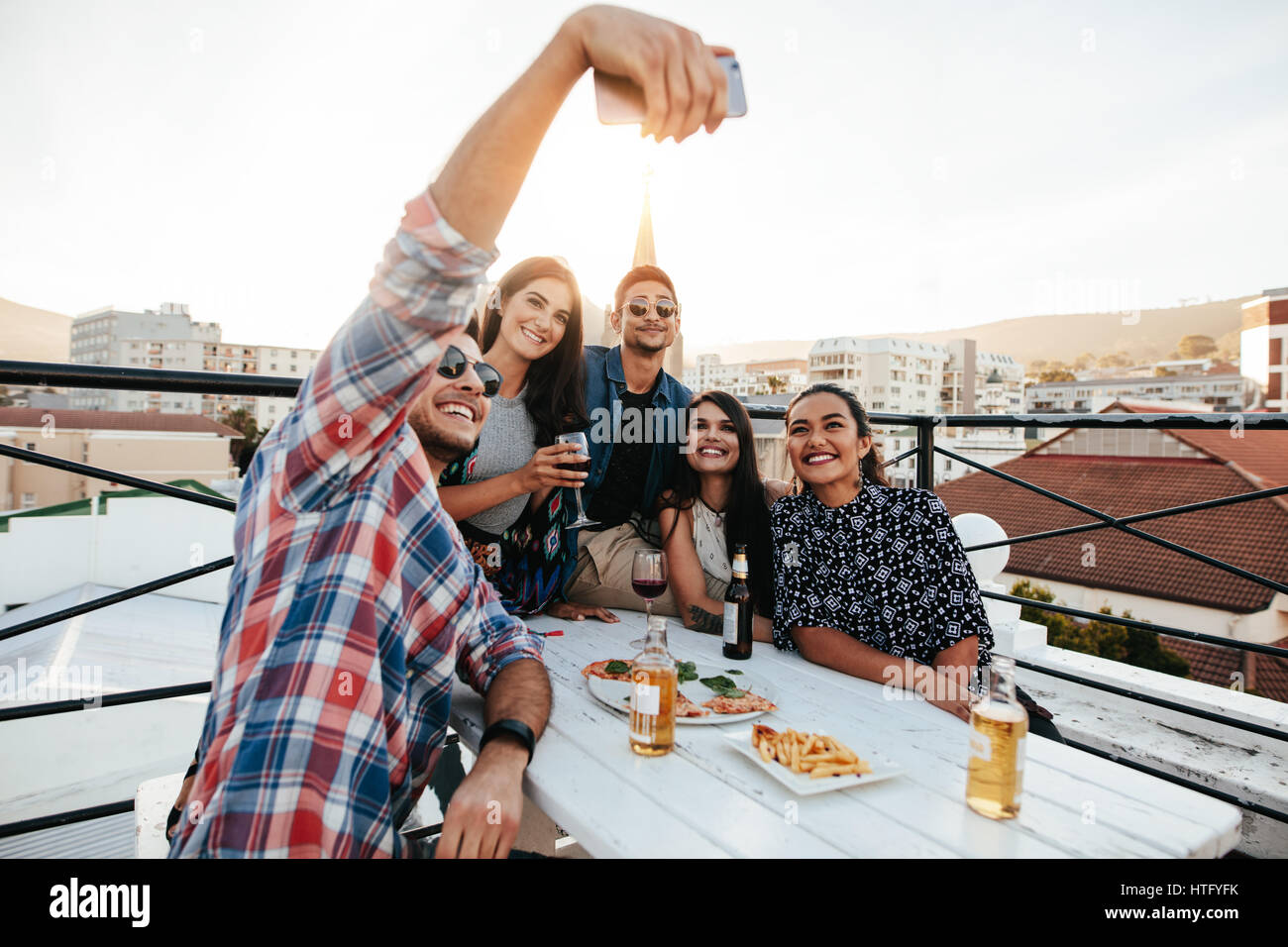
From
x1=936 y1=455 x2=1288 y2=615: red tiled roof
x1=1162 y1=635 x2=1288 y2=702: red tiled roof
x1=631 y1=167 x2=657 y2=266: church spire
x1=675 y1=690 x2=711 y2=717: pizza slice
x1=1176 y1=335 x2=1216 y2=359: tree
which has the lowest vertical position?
x1=1162 y1=635 x2=1288 y2=702: red tiled roof

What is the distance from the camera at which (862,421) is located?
89.7 inches

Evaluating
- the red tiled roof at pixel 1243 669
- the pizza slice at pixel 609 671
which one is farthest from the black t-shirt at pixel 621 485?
the red tiled roof at pixel 1243 669

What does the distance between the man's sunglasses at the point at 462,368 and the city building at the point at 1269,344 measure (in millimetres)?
49028

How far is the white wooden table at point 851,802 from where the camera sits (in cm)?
100

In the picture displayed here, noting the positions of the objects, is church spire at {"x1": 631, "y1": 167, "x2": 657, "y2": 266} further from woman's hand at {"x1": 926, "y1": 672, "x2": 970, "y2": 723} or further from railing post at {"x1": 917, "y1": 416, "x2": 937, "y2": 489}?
woman's hand at {"x1": 926, "y1": 672, "x2": 970, "y2": 723}

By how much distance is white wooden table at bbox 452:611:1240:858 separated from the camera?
1002 mm

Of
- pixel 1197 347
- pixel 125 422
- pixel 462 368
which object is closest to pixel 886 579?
pixel 462 368

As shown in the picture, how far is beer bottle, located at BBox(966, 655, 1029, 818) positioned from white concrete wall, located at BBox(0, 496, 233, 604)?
29.6m

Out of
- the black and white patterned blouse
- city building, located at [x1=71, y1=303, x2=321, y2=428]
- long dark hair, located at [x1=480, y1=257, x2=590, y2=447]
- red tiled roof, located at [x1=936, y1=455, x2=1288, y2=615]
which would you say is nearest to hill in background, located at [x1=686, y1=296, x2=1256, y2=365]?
city building, located at [x1=71, y1=303, x2=321, y2=428]

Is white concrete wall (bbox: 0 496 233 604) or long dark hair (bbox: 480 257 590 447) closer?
long dark hair (bbox: 480 257 590 447)

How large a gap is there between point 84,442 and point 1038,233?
240 feet

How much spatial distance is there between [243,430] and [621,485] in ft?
261

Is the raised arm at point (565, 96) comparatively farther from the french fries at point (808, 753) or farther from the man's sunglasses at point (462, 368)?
the french fries at point (808, 753)

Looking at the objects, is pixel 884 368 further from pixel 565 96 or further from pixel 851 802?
pixel 565 96
